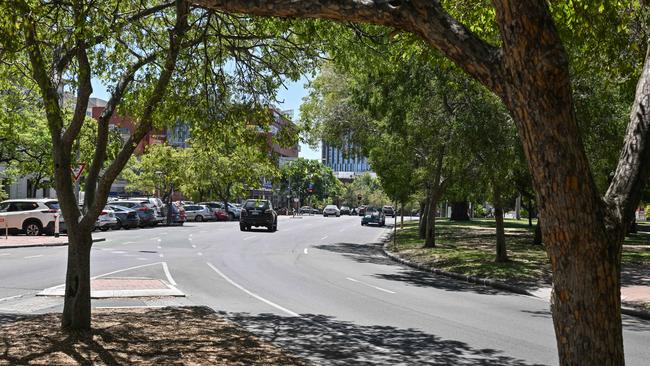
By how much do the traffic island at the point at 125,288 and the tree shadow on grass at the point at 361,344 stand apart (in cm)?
294

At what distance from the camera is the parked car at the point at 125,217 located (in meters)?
38.7

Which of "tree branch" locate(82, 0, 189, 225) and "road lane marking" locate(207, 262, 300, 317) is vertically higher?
"tree branch" locate(82, 0, 189, 225)

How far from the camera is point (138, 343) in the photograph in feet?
24.7

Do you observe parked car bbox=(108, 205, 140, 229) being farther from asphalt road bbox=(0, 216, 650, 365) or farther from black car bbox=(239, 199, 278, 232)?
asphalt road bbox=(0, 216, 650, 365)

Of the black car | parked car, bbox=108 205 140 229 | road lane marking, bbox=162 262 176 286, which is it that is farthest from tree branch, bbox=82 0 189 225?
parked car, bbox=108 205 140 229

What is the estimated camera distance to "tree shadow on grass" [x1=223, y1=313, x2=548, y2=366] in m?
7.60

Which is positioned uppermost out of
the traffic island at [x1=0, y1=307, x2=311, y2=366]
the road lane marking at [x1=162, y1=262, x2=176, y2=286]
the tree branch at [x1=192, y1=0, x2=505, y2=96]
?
the tree branch at [x1=192, y1=0, x2=505, y2=96]

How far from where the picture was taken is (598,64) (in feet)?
36.9

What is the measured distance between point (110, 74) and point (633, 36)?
30.2 feet

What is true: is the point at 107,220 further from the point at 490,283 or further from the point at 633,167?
the point at 633,167

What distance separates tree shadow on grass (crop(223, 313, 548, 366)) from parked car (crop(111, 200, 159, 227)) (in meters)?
32.7

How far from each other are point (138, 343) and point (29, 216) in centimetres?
2536

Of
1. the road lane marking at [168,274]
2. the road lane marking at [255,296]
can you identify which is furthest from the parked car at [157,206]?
the road lane marking at [255,296]

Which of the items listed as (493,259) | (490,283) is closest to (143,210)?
(493,259)
